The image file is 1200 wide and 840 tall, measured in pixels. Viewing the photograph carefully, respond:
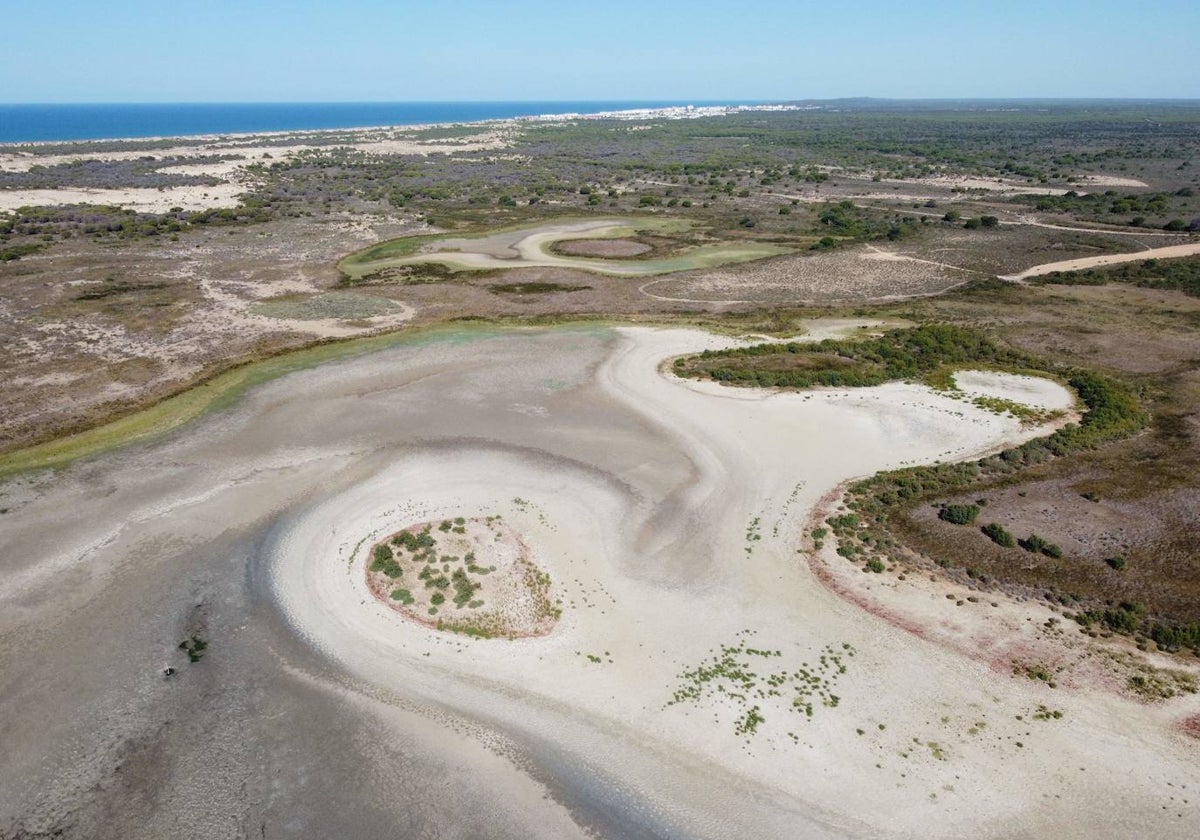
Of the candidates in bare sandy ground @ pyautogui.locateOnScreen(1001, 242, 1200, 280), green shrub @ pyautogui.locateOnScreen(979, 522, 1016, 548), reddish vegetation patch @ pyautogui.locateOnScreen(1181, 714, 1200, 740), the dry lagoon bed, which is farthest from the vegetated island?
bare sandy ground @ pyautogui.locateOnScreen(1001, 242, 1200, 280)

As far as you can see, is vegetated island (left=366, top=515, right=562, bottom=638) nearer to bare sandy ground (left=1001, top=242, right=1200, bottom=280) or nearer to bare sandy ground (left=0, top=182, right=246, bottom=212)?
bare sandy ground (left=1001, top=242, right=1200, bottom=280)

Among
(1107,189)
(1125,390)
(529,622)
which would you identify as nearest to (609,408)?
(529,622)

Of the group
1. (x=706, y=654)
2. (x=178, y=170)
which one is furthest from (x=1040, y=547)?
(x=178, y=170)

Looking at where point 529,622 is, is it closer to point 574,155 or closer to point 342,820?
point 342,820

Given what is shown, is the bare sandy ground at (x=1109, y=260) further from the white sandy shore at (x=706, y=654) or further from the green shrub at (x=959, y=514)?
the green shrub at (x=959, y=514)

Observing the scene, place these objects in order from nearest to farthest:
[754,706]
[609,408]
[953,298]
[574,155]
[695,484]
Answer: [754,706]
[695,484]
[609,408]
[953,298]
[574,155]

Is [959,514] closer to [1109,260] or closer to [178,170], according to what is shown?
[1109,260]

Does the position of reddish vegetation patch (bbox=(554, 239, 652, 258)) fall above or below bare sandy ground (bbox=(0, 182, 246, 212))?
below

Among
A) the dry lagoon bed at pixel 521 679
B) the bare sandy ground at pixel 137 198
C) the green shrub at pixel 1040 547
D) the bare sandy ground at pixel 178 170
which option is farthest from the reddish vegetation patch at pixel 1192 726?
the bare sandy ground at pixel 178 170
